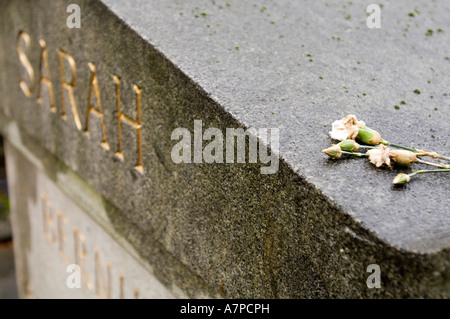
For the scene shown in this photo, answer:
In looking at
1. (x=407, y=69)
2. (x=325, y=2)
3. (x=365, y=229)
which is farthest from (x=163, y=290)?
(x=325, y=2)

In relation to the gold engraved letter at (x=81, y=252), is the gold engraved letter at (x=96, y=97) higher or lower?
higher

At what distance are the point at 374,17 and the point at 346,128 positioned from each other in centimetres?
138

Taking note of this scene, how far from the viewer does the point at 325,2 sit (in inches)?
116

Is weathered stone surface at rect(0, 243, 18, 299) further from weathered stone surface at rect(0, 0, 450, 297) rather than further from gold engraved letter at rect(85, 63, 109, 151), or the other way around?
gold engraved letter at rect(85, 63, 109, 151)

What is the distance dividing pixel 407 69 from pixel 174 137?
1.13 m

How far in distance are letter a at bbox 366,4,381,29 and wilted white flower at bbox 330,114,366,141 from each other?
1.22 m

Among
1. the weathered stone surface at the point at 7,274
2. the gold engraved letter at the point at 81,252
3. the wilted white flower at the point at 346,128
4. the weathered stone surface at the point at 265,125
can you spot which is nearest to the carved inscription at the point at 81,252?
the gold engraved letter at the point at 81,252

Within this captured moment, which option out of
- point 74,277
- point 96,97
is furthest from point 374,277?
point 74,277

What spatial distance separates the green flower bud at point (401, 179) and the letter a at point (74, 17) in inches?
68.1

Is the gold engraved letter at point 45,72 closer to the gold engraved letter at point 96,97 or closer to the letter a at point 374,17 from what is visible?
the gold engraved letter at point 96,97

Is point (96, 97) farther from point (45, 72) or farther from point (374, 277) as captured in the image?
point (374, 277)

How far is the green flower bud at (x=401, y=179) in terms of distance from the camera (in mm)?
1506

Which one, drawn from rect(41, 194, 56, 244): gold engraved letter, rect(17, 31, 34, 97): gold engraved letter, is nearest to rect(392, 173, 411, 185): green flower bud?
rect(17, 31, 34, 97): gold engraved letter
